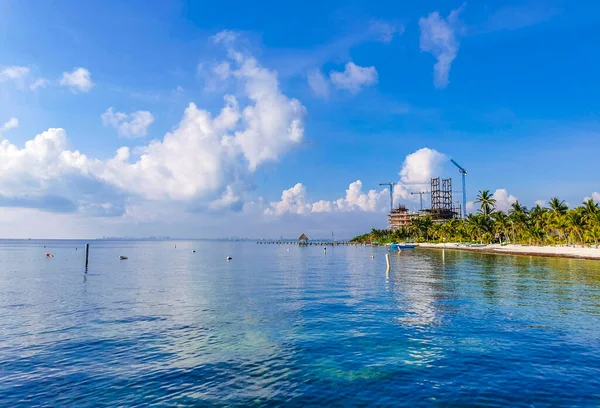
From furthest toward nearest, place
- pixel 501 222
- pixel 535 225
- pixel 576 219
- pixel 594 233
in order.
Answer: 1. pixel 501 222
2. pixel 535 225
3. pixel 576 219
4. pixel 594 233

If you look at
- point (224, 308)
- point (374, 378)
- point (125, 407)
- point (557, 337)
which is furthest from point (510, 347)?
point (224, 308)

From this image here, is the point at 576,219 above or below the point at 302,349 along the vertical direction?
above

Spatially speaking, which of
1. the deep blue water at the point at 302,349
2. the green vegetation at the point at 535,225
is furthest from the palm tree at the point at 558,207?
the deep blue water at the point at 302,349

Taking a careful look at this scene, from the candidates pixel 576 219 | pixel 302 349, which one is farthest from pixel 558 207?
pixel 302 349

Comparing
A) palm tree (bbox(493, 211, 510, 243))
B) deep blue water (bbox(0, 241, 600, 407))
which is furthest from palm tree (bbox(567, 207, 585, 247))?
deep blue water (bbox(0, 241, 600, 407))

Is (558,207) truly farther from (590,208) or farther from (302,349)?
(302,349)

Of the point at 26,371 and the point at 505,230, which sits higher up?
the point at 505,230

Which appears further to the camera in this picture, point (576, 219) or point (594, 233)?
point (576, 219)

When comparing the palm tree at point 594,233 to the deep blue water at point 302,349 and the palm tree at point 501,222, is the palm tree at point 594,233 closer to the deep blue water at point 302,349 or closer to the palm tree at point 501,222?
the palm tree at point 501,222

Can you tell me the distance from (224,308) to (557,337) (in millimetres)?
26023

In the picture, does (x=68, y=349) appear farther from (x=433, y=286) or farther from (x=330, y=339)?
(x=433, y=286)

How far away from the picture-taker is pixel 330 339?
2412cm

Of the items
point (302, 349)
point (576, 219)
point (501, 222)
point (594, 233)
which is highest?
point (501, 222)

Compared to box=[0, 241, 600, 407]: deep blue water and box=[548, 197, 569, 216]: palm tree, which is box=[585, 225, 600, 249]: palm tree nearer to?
box=[548, 197, 569, 216]: palm tree
